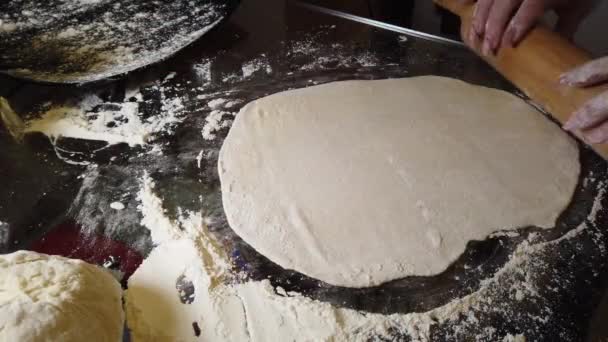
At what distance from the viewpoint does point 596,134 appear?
1.06m

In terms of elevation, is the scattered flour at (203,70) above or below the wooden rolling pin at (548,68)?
below

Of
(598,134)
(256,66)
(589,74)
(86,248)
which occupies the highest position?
(589,74)

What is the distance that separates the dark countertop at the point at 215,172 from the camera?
1.01 meters

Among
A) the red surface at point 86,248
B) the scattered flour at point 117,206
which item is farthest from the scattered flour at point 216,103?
the red surface at point 86,248

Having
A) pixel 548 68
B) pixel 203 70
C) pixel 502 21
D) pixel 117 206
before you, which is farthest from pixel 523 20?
pixel 117 206

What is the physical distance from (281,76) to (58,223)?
841mm

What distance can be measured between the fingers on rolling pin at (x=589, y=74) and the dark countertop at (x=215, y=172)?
30 centimetres

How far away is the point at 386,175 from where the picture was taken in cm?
119

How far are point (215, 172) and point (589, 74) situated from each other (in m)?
0.99

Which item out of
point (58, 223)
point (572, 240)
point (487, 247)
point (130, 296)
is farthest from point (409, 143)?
point (58, 223)

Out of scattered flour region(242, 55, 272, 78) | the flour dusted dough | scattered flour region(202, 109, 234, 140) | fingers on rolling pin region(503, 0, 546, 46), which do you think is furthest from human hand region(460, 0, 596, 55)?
scattered flour region(202, 109, 234, 140)

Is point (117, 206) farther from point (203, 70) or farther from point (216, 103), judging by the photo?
point (203, 70)

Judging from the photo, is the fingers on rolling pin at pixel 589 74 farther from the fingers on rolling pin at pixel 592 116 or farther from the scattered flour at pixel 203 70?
the scattered flour at pixel 203 70

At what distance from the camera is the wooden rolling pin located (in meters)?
1.12
